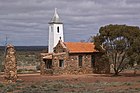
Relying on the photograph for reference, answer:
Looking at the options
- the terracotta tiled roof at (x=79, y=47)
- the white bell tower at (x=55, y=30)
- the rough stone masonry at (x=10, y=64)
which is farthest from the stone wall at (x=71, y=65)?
the rough stone masonry at (x=10, y=64)

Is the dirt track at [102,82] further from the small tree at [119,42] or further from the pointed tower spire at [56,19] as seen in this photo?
the pointed tower spire at [56,19]

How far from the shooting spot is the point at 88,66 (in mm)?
54594

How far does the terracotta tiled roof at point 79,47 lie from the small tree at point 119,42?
3136 mm

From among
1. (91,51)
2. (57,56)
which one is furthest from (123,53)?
(57,56)

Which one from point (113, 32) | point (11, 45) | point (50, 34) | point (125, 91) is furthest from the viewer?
point (50, 34)

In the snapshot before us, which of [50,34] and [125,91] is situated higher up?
[50,34]

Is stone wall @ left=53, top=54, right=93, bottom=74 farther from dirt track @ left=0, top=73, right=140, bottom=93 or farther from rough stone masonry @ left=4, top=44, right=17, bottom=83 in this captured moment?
rough stone masonry @ left=4, top=44, right=17, bottom=83

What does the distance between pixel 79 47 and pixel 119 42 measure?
27.3 feet

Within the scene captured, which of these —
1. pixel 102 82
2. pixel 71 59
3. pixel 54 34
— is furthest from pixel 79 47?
pixel 102 82

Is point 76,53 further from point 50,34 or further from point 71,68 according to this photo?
point 50,34

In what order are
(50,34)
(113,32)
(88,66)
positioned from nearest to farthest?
1. (113,32)
2. (88,66)
3. (50,34)

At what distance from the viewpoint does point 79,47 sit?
178 feet

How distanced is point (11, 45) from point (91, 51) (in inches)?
675

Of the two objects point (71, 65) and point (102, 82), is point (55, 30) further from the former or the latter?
point (102, 82)
